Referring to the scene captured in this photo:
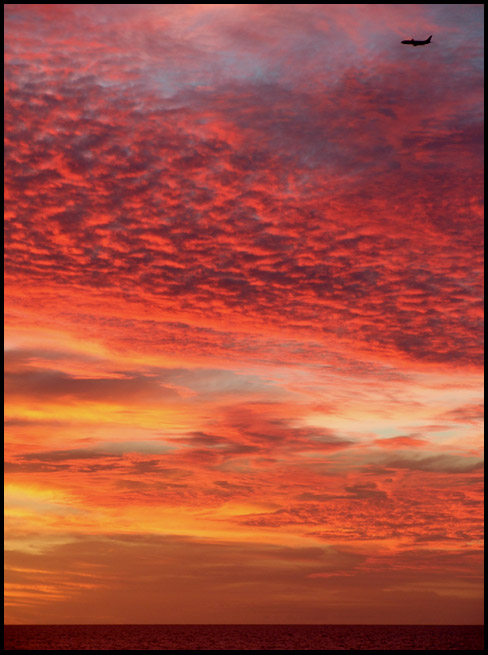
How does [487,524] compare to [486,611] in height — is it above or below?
above

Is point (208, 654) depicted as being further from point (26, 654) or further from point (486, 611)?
point (486, 611)

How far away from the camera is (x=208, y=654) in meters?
155

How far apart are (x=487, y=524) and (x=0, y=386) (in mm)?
24985

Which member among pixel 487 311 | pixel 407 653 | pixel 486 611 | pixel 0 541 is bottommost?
pixel 407 653

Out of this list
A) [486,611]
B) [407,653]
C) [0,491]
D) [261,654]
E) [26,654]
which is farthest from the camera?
[407,653]

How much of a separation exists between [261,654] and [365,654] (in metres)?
24.0

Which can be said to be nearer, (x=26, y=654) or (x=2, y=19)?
(x=2, y=19)

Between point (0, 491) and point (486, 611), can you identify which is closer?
point (0, 491)

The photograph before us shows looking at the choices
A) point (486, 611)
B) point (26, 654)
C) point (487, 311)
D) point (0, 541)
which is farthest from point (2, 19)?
point (26, 654)

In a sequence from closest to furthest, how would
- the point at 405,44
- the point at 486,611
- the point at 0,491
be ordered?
1. the point at 0,491
2. the point at 486,611
3. the point at 405,44

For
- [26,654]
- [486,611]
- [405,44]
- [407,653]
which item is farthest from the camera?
[407,653]

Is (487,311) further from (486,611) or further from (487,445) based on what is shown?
(486,611)

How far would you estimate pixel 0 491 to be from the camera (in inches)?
1464

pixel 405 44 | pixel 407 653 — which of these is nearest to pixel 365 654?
pixel 407 653
